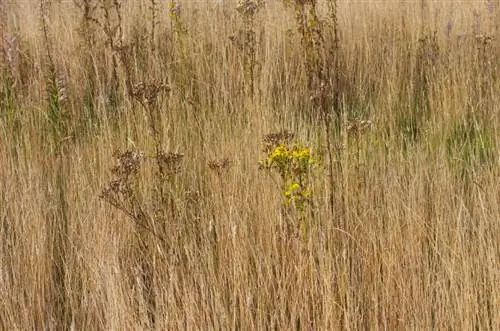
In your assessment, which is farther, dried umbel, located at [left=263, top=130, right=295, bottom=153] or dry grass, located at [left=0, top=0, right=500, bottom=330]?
dried umbel, located at [left=263, top=130, right=295, bottom=153]

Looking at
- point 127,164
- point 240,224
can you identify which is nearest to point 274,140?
point 240,224

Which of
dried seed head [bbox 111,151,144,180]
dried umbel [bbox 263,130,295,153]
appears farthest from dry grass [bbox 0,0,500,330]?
dried umbel [bbox 263,130,295,153]

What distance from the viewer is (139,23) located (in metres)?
5.37

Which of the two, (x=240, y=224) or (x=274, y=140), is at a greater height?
(x=274, y=140)

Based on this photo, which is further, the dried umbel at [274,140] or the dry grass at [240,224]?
the dried umbel at [274,140]

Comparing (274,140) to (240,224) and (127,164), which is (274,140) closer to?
(240,224)

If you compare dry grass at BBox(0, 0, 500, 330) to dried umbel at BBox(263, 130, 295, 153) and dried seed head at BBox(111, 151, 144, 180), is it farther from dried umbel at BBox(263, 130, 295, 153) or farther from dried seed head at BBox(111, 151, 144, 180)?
dried umbel at BBox(263, 130, 295, 153)

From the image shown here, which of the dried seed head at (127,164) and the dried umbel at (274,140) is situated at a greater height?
the dried umbel at (274,140)

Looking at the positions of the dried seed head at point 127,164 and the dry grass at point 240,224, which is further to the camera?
the dried seed head at point 127,164

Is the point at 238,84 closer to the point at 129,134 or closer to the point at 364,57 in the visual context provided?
the point at 129,134

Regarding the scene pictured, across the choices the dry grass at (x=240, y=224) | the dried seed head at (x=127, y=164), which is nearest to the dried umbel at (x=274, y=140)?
the dry grass at (x=240, y=224)

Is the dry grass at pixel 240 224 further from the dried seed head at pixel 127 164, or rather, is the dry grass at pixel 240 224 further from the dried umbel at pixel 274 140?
the dried umbel at pixel 274 140

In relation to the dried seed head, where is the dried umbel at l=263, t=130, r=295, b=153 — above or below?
above

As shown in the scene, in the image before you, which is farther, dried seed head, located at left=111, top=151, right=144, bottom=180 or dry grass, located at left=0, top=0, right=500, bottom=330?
dried seed head, located at left=111, top=151, right=144, bottom=180
